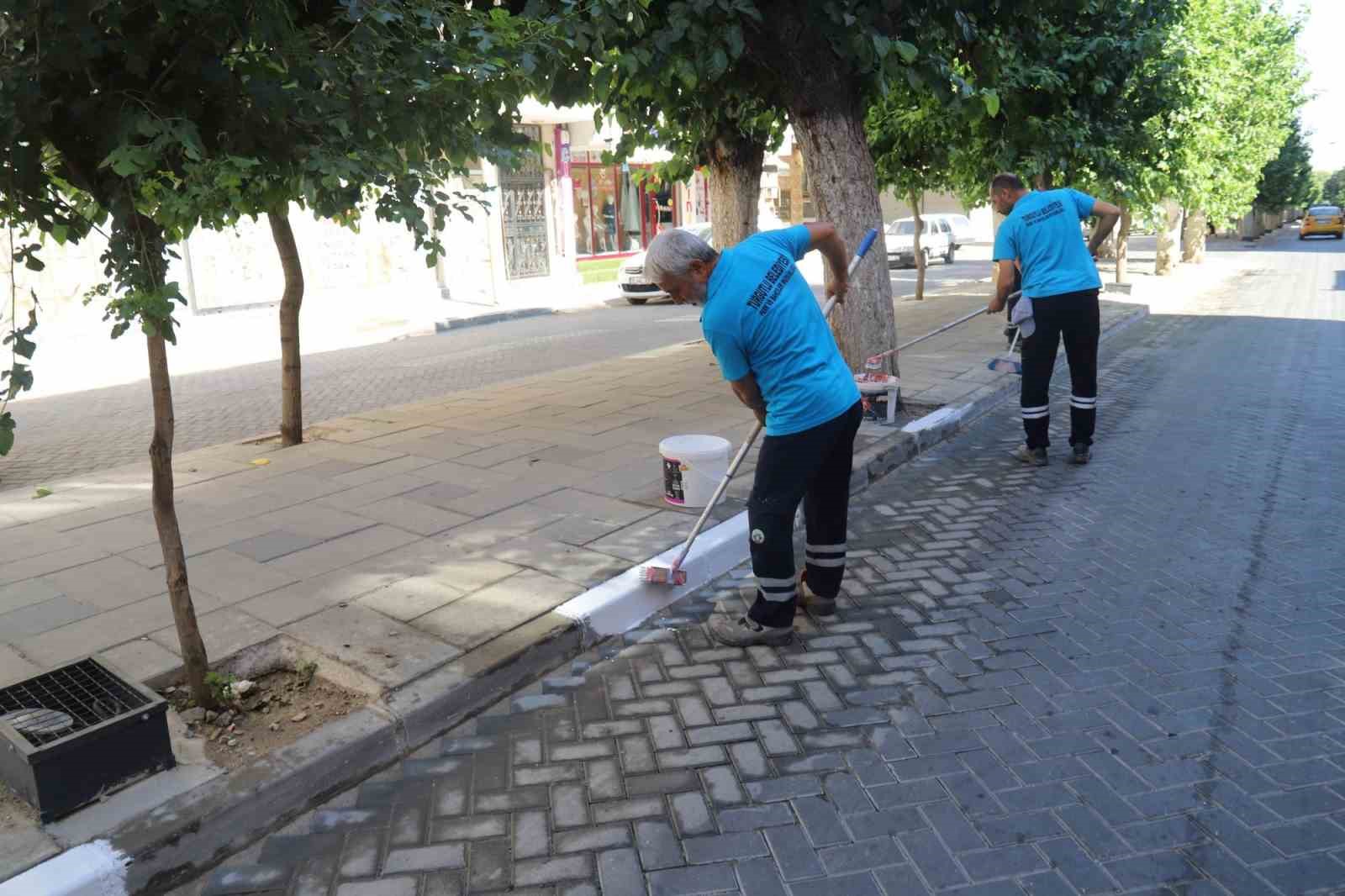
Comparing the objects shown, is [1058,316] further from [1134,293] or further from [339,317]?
[339,317]

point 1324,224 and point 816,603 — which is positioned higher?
point 1324,224

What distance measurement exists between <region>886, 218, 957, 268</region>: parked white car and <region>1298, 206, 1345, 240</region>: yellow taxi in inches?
954

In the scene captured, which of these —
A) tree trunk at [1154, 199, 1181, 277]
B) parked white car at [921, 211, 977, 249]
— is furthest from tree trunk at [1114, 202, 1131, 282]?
parked white car at [921, 211, 977, 249]

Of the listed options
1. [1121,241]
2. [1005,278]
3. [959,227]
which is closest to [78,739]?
[1005,278]

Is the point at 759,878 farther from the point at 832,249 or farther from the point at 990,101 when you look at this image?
the point at 990,101

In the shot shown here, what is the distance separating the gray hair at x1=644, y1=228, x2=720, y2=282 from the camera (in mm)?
3854

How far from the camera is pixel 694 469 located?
226 inches

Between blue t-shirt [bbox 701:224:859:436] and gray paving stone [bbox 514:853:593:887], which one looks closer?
gray paving stone [bbox 514:853:593:887]

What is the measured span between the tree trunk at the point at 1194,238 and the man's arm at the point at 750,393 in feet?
86.9

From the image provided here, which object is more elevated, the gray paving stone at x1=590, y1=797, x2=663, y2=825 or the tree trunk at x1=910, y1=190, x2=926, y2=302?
the tree trunk at x1=910, y1=190, x2=926, y2=302

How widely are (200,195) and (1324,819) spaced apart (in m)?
3.82

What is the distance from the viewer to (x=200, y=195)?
310cm

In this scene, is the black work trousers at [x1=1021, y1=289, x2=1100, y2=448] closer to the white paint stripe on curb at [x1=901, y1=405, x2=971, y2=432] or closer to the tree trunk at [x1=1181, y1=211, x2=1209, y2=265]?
the white paint stripe on curb at [x1=901, y1=405, x2=971, y2=432]

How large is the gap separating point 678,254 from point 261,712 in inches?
90.5
